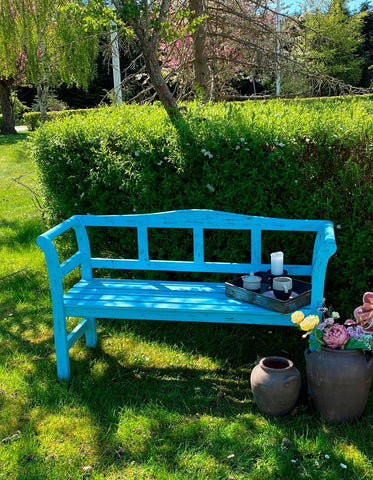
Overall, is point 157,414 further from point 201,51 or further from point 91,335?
point 201,51

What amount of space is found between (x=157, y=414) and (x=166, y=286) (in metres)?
0.93

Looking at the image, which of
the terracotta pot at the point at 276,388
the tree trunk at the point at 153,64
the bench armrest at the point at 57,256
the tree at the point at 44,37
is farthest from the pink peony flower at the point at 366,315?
the tree at the point at 44,37

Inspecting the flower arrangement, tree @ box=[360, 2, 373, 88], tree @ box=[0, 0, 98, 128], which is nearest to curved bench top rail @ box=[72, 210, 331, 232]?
the flower arrangement

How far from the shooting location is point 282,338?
379cm

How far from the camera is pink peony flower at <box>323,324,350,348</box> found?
2.66 m

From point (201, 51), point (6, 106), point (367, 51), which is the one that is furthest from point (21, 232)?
point (367, 51)

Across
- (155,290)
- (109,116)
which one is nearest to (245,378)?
(155,290)

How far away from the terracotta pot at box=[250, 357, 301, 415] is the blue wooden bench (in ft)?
0.98

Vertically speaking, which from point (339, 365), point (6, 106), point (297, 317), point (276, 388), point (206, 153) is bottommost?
point (276, 388)

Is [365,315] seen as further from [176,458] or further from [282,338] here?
[176,458]

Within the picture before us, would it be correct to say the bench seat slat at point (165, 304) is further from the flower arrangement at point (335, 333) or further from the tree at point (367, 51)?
the tree at point (367, 51)

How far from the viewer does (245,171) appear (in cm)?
356

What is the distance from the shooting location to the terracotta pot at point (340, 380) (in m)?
2.63

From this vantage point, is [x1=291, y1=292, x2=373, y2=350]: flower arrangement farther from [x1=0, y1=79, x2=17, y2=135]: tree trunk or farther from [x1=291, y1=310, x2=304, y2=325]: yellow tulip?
[x1=0, y1=79, x2=17, y2=135]: tree trunk
